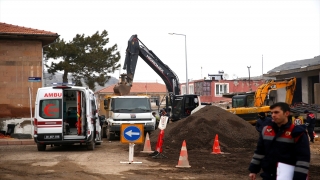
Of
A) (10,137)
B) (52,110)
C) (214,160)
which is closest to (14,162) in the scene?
(52,110)

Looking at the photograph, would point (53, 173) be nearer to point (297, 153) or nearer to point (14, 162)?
point (14, 162)

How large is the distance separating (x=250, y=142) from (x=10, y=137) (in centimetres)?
1351

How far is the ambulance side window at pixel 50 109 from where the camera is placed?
59.1ft

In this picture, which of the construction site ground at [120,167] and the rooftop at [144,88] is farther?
the rooftop at [144,88]

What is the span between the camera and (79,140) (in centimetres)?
1814

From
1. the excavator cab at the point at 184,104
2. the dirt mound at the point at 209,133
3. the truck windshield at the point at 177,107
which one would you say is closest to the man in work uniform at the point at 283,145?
the dirt mound at the point at 209,133

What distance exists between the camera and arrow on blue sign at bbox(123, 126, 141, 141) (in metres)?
13.8

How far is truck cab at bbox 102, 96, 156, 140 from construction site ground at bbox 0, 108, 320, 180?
2.37 m

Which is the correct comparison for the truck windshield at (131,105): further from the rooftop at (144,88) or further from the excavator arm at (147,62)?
the rooftop at (144,88)

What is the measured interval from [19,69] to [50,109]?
32.0 feet

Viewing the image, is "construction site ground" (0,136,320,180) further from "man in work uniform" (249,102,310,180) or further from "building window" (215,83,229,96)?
"building window" (215,83,229,96)

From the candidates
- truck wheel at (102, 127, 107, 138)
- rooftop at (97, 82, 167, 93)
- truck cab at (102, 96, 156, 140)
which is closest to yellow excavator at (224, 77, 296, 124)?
truck cab at (102, 96, 156, 140)

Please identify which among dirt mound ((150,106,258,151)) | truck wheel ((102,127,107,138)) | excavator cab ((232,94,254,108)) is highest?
excavator cab ((232,94,254,108))

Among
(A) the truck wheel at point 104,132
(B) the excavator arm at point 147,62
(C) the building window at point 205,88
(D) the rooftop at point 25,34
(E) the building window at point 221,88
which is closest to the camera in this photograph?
(D) the rooftop at point 25,34
